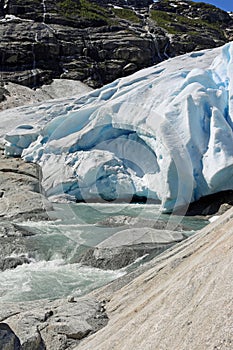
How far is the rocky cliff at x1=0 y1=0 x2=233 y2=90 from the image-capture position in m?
44.6

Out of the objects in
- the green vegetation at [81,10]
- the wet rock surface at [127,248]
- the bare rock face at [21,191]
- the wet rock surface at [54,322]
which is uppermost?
the green vegetation at [81,10]

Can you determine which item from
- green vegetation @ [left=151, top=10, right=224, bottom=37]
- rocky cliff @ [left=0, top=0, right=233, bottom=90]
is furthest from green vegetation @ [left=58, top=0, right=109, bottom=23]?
green vegetation @ [left=151, top=10, right=224, bottom=37]

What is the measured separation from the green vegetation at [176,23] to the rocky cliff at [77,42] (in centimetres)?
41

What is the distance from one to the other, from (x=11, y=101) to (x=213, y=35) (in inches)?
1547

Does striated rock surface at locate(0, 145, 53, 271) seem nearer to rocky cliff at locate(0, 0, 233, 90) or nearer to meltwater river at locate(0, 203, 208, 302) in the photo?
meltwater river at locate(0, 203, 208, 302)

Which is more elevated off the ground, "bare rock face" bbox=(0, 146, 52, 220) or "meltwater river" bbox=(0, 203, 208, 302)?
"meltwater river" bbox=(0, 203, 208, 302)

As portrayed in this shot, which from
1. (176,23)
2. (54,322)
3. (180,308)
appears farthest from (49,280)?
(176,23)

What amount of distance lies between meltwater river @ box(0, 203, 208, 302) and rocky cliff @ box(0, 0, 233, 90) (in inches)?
1201

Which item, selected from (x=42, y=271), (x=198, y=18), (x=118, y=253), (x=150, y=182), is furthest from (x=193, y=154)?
(x=198, y=18)

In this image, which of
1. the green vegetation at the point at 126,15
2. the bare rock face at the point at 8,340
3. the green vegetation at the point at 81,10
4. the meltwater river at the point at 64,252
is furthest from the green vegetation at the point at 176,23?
the bare rock face at the point at 8,340

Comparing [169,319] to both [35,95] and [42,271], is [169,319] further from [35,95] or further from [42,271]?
[35,95]

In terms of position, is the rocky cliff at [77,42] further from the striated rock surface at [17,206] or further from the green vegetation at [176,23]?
the striated rock surface at [17,206]

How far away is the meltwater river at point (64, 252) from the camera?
770 cm

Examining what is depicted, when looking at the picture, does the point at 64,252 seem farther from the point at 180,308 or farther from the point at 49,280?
the point at 180,308
